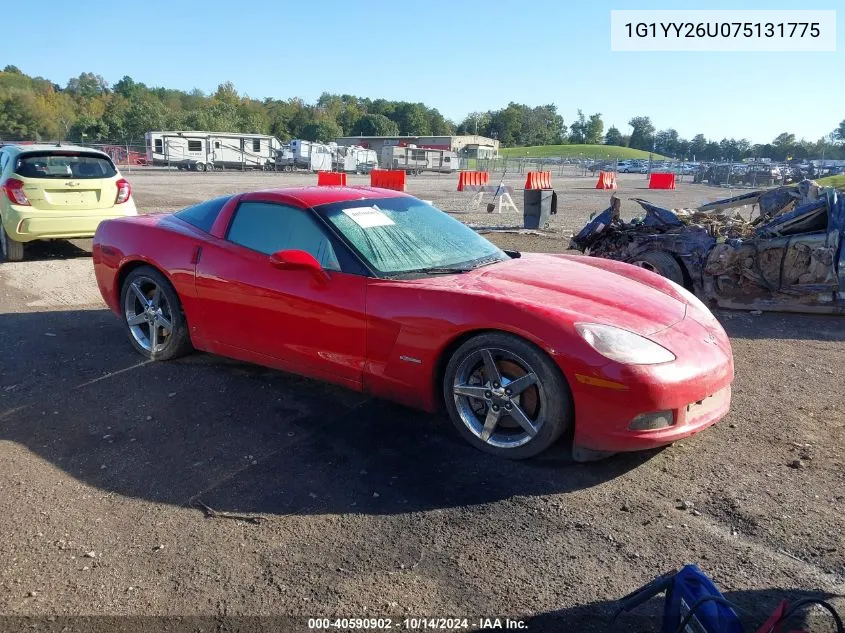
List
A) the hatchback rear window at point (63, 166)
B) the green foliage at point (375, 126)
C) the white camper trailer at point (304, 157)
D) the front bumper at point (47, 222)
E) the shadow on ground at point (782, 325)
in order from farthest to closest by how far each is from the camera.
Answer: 1. the green foliage at point (375, 126)
2. the white camper trailer at point (304, 157)
3. the hatchback rear window at point (63, 166)
4. the front bumper at point (47, 222)
5. the shadow on ground at point (782, 325)

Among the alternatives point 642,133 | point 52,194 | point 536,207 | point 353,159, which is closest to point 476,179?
point 536,207

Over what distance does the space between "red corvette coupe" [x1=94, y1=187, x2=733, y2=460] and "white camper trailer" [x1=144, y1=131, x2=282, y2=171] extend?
147 ft

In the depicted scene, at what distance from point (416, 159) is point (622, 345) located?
2125 inches

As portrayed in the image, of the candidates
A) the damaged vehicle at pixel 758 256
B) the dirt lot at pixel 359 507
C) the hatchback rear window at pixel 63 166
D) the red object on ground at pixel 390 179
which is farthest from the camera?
the red object on ground at pixel 390 179

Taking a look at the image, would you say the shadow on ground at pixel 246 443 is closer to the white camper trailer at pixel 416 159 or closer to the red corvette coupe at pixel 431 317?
the red corvette coupe at pixel 431 317

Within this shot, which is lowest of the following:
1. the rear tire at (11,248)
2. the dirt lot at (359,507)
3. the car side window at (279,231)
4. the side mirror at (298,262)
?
the dirt lot at (359,507)

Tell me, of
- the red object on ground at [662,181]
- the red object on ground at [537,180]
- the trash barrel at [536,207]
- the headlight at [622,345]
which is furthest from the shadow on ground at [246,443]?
the red object on ground at [662,181]

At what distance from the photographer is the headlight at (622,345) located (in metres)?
3.31

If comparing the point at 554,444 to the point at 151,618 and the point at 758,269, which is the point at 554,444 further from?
the point at 758,269

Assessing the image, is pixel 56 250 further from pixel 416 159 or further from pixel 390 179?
pixel 416 159

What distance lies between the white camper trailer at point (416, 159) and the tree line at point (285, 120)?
24276mm

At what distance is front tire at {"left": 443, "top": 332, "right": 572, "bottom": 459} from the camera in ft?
11.3

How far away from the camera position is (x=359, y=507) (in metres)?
3.19

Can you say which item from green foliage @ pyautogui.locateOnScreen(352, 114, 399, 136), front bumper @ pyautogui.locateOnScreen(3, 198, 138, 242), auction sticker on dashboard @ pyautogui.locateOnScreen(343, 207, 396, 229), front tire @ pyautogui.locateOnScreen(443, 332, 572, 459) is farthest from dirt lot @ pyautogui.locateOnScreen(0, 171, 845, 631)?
green foliage @ pyautogui.locateOnScreen(352, 114, 399, 136)
